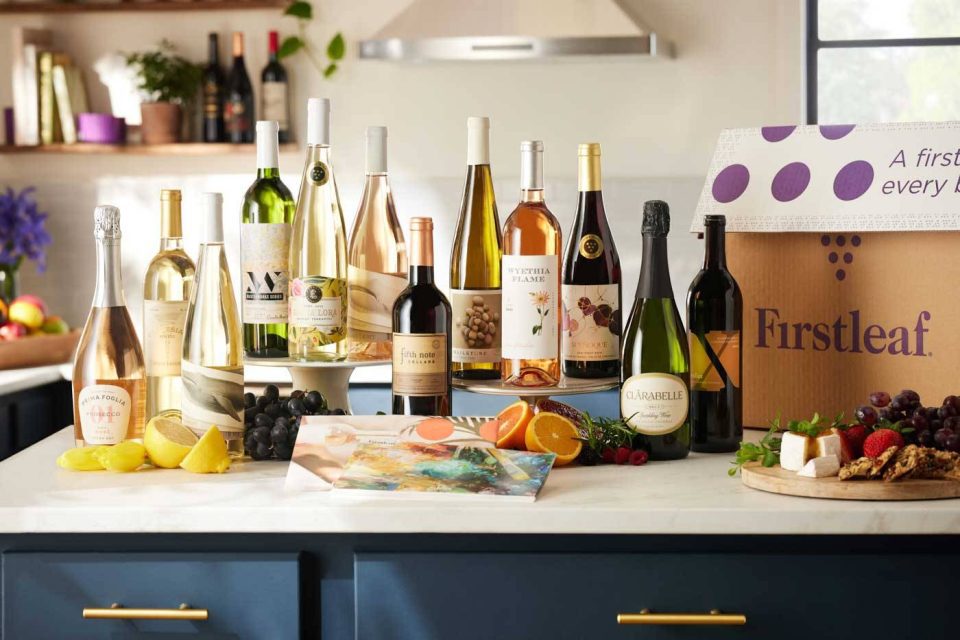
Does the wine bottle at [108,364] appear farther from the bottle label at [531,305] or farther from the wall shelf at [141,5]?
the wall shelf at [141,5]

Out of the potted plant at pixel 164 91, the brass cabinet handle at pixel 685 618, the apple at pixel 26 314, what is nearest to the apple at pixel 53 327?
the apple at pixel 26 314

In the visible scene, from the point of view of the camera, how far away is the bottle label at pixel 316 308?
147cm

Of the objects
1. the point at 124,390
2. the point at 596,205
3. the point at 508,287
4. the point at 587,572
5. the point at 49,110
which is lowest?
the point at 587,572

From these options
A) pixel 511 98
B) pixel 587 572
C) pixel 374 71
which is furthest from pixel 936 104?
pixel 587 572

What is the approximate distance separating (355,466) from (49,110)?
3.19m

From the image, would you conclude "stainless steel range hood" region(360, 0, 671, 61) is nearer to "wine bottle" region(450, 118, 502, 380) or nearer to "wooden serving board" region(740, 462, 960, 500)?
"wine bottle" region(450, 118, 502, 380)

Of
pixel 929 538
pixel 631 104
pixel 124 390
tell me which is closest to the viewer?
pixel 929 538

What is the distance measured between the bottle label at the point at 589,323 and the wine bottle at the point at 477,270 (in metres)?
0.10

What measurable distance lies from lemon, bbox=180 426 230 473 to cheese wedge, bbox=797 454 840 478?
0.67 meters

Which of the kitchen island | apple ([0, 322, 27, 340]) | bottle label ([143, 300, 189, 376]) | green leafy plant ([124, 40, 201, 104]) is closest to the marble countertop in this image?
the kitchen island

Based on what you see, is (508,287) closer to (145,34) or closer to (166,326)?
(166,326)

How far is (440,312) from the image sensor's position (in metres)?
1.38

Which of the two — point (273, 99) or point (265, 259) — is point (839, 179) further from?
point (273, 99)

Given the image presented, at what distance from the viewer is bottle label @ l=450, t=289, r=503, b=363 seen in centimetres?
146
